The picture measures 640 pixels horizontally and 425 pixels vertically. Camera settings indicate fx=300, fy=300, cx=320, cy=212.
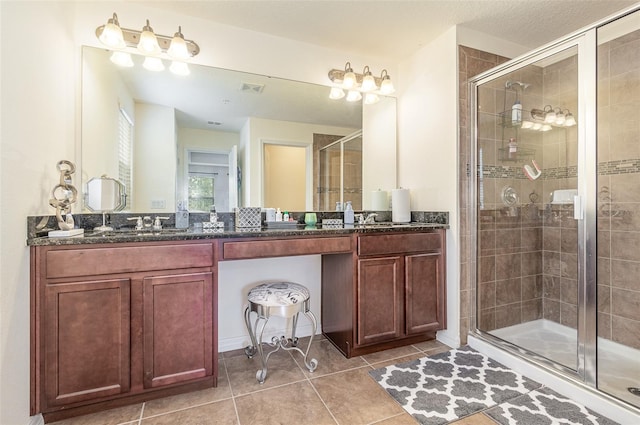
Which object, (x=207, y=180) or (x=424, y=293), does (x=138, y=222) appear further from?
(x=424, y=293)

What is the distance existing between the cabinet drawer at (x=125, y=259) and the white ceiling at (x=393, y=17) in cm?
159

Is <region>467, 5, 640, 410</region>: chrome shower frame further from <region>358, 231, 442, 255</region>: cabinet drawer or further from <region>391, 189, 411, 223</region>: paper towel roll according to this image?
<region>391, 189, 411, 223</region>: paper towel roll

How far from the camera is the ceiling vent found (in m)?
2.26

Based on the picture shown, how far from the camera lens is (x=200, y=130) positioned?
7.13 feet

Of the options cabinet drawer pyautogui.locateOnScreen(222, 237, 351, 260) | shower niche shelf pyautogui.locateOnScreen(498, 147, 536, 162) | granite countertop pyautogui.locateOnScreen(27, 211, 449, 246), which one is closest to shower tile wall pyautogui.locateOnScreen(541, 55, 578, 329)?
shower niche shelf pyautogui.locateOnScreen(498, 147, 536, 162)

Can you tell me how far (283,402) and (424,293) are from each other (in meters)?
1.22

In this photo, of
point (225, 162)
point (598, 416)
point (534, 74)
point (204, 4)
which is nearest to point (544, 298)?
point (598, 416)

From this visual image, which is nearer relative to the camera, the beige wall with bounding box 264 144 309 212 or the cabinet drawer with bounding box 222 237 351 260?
the cabinet drawer with bounding box 222 237 351 260

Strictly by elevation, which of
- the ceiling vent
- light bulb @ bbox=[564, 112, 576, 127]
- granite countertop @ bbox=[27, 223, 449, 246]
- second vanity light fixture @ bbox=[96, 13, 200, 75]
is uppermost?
second vanity light fixture @ bbox=[96, 13, 200, 75]

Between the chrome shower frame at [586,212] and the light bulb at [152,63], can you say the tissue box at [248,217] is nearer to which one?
the light bulb at [152,63]

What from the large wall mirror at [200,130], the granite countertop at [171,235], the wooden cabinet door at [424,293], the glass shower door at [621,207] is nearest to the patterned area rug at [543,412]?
the glass shower door at [621,207]

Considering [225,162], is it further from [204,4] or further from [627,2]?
[627,2]

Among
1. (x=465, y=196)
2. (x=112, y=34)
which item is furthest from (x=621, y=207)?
(x=112, y=34)

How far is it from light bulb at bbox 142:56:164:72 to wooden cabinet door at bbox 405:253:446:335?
2.15 m
